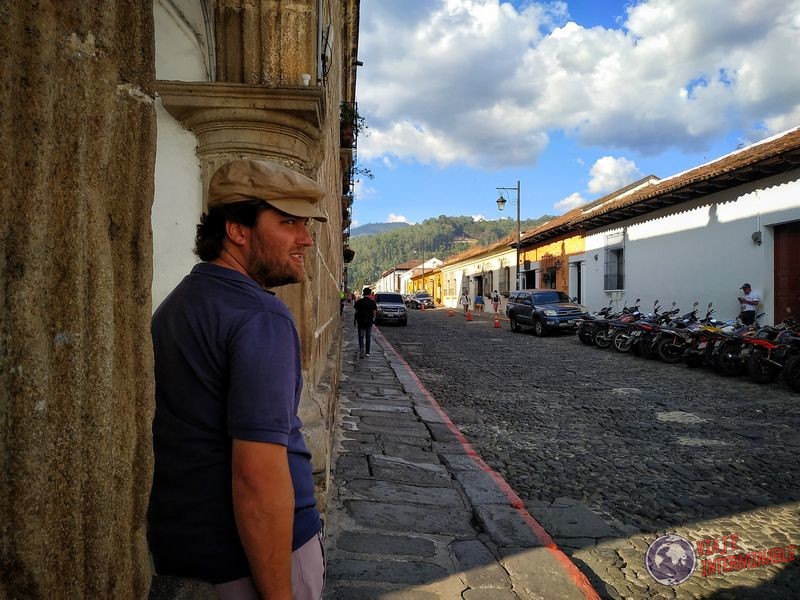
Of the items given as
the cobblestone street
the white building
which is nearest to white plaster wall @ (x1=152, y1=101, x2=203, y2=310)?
the cobblestone street

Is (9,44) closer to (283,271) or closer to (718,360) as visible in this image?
(283,271)

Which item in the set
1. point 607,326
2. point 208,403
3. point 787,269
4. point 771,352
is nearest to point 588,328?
point 607,326

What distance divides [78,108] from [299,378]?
0.69 meters

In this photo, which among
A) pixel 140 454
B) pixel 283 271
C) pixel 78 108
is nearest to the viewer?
pixel 78 108

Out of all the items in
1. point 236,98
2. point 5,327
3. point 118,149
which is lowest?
point 5,327

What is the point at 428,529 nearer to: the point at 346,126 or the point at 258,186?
the point at 258,186

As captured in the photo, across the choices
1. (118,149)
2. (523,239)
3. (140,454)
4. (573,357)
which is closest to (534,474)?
(140,454)

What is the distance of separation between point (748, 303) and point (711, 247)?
2576 mm

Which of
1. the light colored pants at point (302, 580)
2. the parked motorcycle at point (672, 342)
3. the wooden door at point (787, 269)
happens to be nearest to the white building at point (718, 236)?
the wooden door at point (787, 269)

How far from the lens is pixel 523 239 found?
27562mm

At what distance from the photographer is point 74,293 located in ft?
2.64

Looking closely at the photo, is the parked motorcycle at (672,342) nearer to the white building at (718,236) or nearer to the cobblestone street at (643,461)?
the cobblestone street at (643,461)

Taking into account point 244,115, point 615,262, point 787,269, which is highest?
point 615,262

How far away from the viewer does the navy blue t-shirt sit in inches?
43.1
